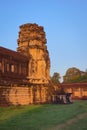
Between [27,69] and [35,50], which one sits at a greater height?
[35,50]

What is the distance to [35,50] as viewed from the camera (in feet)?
106


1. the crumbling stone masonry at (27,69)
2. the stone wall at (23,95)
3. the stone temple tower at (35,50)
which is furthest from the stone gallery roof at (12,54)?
the stone wall at (23,95)

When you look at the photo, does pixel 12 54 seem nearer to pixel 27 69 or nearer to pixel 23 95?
pixel 27 69

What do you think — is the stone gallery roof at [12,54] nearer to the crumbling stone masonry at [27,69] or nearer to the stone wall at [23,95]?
the crumbling stone masonry at [27,69]

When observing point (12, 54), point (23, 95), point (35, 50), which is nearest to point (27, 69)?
point (35, 50)

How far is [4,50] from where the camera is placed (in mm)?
27094

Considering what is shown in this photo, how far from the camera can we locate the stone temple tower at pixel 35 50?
31859mm

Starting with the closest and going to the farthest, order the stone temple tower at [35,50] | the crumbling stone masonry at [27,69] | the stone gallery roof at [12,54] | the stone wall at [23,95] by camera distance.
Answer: the stone wall at [23,95] < the crumbling stone masonry at [27,69] < the stone gallery roof at [12,54] < the stone temple tower at [35,50]

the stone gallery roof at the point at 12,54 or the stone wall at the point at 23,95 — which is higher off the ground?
the stone gallery roof at the point at 12,54

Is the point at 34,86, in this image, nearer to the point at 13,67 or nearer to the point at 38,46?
the point at 13,67

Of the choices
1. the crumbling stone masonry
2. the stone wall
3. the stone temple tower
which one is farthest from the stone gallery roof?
the stone wall

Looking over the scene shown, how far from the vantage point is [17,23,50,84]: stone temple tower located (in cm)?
3186

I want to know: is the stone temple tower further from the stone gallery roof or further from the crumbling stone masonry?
the stone gallery roof

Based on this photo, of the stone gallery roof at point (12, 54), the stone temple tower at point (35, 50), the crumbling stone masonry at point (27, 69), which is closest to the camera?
the crumbling stone masonry at point (27, 69)
